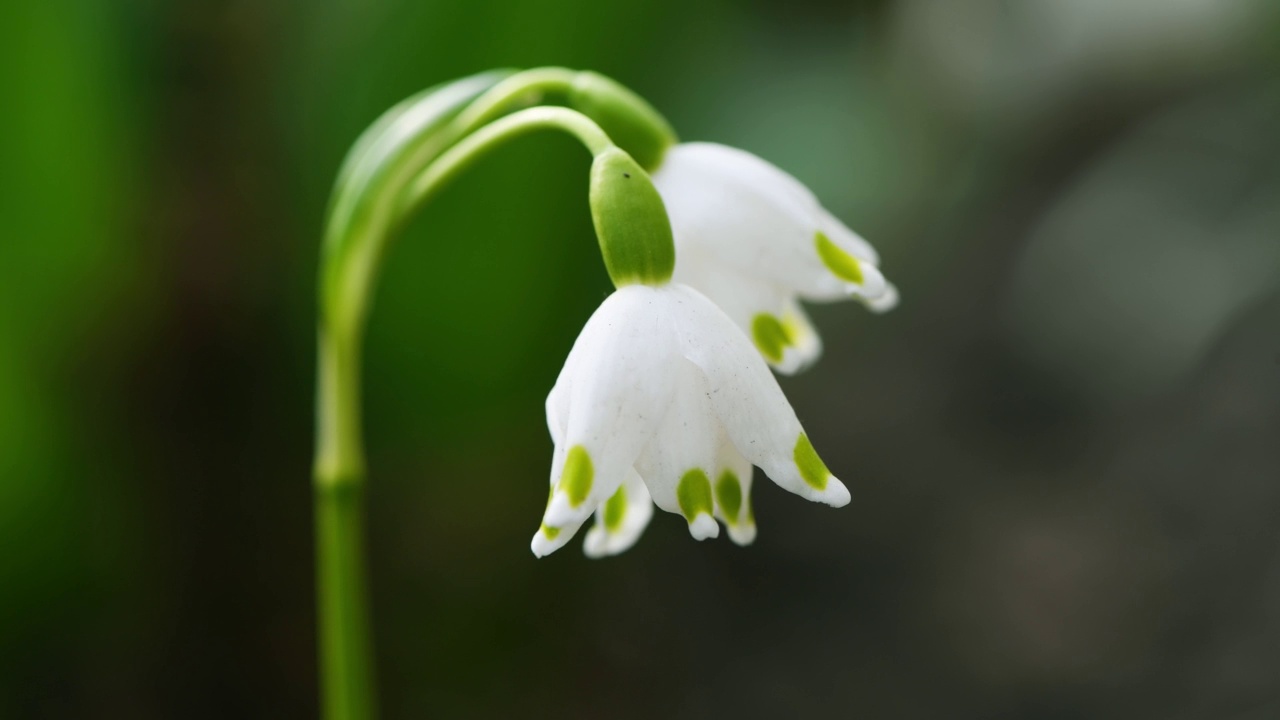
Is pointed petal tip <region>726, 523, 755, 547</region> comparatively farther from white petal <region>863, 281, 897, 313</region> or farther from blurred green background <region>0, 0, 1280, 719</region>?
blurred green background <region>0, 0, 1280, 719</region>

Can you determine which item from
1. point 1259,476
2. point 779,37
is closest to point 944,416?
point 1259,476

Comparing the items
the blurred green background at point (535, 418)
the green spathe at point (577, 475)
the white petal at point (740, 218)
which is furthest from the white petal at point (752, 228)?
the blurred green background at point (535, 418)

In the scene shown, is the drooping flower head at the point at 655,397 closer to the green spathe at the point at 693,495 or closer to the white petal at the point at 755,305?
the green spathe at the point at 693,495

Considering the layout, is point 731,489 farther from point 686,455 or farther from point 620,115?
point 620,115

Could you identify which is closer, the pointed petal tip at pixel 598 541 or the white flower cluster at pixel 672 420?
the white flower cluster at pixel 672 420

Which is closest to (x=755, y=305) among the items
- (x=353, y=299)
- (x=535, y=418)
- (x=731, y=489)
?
(x=731, y=489)

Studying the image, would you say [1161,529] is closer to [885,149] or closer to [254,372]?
[885,149]

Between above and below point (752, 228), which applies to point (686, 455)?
below

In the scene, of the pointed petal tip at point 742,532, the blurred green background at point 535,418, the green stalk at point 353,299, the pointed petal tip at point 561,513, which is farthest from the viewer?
the blurred green background at point 535,418
